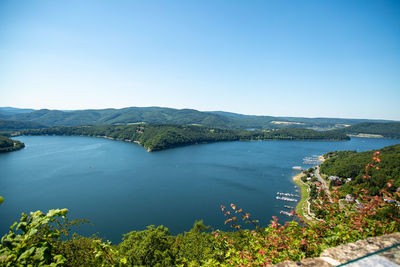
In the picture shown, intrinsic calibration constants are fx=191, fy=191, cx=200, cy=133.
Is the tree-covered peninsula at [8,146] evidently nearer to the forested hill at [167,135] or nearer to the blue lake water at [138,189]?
the blue lake water at [138,189]

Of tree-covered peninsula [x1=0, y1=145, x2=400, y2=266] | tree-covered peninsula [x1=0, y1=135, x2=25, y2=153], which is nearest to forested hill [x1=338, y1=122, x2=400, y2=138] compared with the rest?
tree-covered peninsula [x1=0, y1=145, x2=400, y2=266]

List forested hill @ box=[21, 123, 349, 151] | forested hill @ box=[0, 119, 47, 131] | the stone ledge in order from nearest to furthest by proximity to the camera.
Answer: the stone ledge
forested hill @ box=[21, 123, 349, 151]
forested hill @ box=[0, 119, 47, 131]

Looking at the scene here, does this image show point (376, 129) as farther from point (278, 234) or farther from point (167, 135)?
point (278, 234)

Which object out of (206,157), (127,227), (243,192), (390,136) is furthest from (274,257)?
(390,136)

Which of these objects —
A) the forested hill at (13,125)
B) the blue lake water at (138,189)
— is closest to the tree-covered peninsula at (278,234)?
the blue lake water at (138,189)

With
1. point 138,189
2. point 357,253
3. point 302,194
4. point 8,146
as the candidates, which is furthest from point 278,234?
point 8,146

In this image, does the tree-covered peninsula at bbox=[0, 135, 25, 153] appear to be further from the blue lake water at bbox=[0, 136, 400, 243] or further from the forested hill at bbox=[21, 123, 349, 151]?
the forested hill at bbox=[21, 123, 349, 151]
